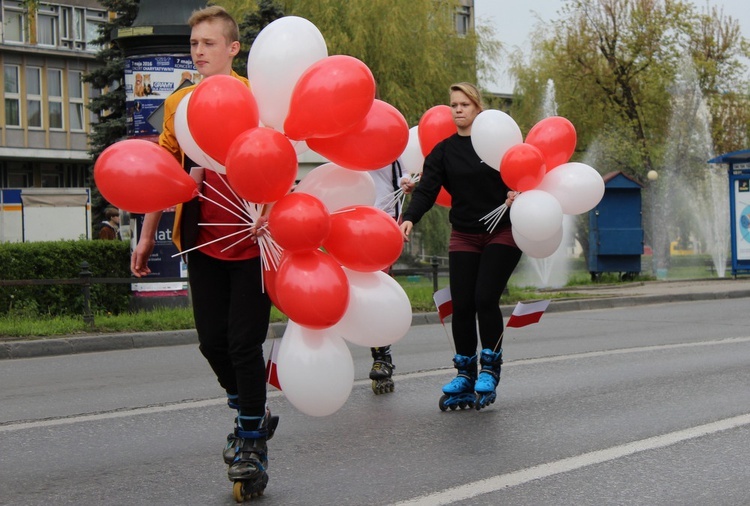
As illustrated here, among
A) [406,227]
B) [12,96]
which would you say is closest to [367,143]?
[406,227]

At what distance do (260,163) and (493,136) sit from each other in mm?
2630

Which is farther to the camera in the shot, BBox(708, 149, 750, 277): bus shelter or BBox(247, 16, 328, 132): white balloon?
BBox(708, 149, 750, 277): bus shelter

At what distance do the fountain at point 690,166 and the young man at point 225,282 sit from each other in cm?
3564

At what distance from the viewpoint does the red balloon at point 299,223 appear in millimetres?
4594

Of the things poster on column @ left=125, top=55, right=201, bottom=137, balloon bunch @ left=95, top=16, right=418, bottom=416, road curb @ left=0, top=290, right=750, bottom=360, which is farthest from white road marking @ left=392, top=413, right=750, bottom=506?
poster on column @ left=125, top=55, right=201, bottom=137

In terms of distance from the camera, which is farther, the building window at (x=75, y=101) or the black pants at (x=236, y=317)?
the building window at (x=75, y=101)

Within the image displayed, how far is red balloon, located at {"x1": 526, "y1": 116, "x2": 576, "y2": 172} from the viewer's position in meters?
7.09

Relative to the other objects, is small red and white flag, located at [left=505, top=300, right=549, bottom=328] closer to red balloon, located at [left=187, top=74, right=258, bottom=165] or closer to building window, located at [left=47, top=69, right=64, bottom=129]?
red balloon, located at [left=187, top=74, right=258, bottom=165]

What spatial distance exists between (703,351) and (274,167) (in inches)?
268

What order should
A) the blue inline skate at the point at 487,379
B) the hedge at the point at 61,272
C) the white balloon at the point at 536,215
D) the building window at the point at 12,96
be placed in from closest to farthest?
1. the white balloon at the point at 536,215
2. the blue inline skate at the point at 487,379
3. the hedge at the point at 61,272
4. the building window at the point at 12,96

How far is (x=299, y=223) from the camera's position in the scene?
4590 millimetres

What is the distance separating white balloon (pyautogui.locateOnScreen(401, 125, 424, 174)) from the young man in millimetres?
2955

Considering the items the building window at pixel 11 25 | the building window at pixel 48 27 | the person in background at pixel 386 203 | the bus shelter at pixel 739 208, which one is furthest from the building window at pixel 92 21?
the person in background at pixel 386 203

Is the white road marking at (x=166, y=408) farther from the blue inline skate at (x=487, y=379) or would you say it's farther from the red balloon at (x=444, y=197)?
the red balloon at (x=444, y=197)
